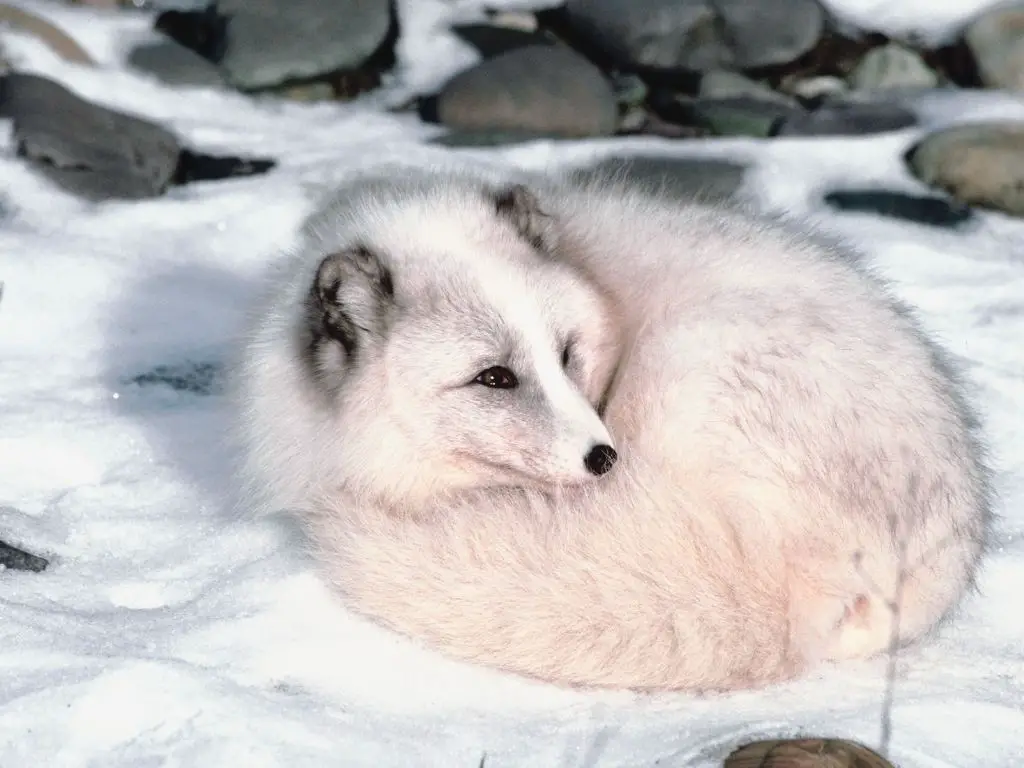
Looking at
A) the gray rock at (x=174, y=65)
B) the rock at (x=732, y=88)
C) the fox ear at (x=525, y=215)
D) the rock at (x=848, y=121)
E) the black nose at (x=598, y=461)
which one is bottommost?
the gray rock at (x=174, y=65)

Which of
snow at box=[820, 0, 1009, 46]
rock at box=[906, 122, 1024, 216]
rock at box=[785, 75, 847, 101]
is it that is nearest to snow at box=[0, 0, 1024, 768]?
rock at box=[906, 122, 1024, 216]

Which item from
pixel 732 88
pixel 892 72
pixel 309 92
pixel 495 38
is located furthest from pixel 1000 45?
pixel 309 92

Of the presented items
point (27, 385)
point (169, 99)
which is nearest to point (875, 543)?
point (27, 385)

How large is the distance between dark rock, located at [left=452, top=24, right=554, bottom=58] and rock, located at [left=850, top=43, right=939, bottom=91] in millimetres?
1586

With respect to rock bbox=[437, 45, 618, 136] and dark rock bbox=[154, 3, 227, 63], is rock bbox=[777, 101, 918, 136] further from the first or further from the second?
dark rock bbox=[154, 3, 227, 63]

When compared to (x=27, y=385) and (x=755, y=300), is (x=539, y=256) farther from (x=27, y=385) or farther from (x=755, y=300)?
(x=27, y=385)

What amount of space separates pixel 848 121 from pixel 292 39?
2.66m

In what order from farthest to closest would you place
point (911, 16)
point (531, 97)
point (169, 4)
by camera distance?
point (911, 16), point (169, 4), point (531, 97)

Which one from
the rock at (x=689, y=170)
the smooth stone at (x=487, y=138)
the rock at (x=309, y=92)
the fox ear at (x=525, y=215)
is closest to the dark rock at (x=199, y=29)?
the rock at (x=309, y=92)

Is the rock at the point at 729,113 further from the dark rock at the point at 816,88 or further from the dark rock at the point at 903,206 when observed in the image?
the dark rock at the point at 903,206

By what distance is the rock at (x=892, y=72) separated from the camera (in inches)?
256

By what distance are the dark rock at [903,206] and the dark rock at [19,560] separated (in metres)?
3.66

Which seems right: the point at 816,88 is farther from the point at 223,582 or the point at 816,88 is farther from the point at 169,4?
the point at 223,582

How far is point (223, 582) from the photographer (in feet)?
9.02
